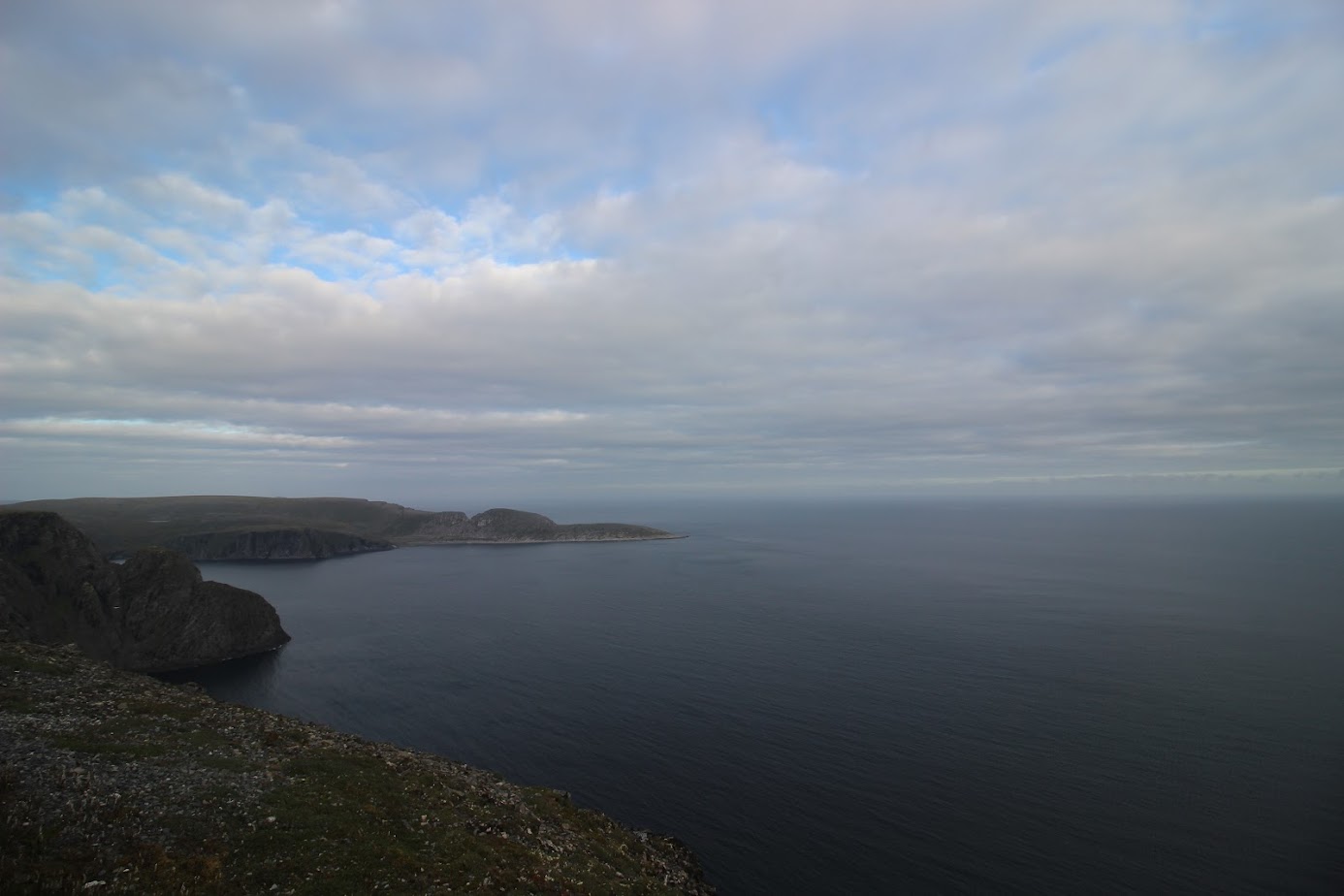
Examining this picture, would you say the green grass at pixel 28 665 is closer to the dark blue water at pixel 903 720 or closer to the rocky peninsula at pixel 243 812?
the rocky peninsula at pixel 243 812

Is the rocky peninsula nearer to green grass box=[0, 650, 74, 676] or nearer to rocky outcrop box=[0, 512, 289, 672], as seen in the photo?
green grass box=[0, 650, 74, 676]

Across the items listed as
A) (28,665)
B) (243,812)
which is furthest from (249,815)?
(28,665)

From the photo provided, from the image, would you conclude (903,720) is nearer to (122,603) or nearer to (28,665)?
(28,665)

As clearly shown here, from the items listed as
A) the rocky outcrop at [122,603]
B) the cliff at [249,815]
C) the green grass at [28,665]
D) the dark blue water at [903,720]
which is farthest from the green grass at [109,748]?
the rocky outcrop at [122,603]

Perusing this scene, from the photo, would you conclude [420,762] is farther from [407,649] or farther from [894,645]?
[894,645]

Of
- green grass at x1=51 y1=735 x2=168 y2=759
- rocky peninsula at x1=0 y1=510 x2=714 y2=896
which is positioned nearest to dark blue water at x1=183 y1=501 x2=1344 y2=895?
rocky peninsula at x1=0 y1=510 x2=714 y2=896
